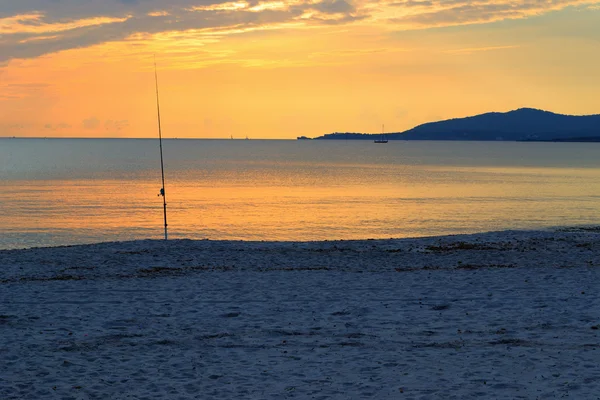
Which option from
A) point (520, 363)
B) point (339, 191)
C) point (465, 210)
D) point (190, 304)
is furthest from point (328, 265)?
point (339, 191)

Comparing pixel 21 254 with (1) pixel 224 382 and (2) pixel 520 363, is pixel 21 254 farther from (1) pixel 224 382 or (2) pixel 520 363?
(2) pixel 520 363

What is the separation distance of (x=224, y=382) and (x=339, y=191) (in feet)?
197

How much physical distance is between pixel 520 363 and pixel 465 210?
135 ft

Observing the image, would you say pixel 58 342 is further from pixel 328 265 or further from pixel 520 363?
pixel 328 265

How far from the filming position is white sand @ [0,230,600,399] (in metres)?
8.17

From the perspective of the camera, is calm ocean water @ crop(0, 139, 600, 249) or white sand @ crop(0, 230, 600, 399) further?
calm ocean water @ crop(0, 139, 600, 249)

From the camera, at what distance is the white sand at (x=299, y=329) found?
8172 mm

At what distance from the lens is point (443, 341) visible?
9.95m

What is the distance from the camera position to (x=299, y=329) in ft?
35.1

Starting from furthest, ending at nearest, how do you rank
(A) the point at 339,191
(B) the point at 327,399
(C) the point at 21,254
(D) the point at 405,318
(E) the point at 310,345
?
(A) the point at 339,191 → (C) the point at 21,254 → (D) the point at 405,318 → (E) the point at 310,345 → (B) the point at 327,399

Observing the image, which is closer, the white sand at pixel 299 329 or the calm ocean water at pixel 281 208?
the white sand at pixel 299 329

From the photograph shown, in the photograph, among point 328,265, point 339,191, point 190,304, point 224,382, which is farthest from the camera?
point 339,191

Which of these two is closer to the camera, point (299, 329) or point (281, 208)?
point (299, 329)

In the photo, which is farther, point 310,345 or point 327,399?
point 310,345
